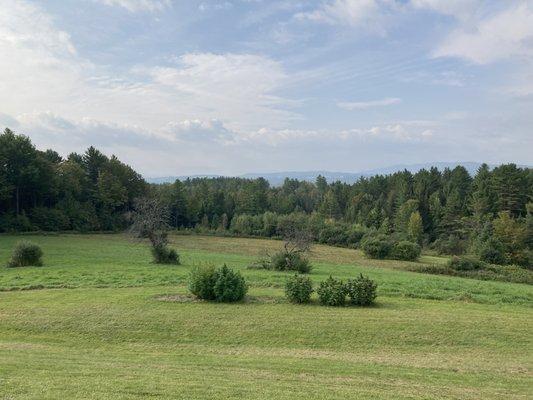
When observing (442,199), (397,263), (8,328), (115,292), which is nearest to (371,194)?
(442,199)

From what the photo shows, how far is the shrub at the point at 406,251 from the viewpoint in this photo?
60.2 m

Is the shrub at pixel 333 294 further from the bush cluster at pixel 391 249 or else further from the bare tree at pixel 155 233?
the bush cluster at pixel 391 249

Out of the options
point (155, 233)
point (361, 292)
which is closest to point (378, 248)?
point (155, 233)

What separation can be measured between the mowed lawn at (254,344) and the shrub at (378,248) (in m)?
33.8

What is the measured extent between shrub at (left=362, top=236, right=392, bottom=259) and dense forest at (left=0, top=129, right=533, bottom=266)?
4.90 metres

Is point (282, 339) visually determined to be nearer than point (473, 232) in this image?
Yes

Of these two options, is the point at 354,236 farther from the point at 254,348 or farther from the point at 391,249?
the point at 254,348

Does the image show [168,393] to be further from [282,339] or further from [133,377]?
[282,339]

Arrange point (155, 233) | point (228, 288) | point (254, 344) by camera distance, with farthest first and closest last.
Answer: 1. point (155, 233)
2. point (228, 288)
3. point (254, 344)

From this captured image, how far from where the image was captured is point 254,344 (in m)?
16.2

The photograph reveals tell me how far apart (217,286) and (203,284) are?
72cm

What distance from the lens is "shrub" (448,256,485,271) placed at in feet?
162

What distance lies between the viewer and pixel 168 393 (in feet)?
31.1

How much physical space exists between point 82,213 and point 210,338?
66.5 meters
